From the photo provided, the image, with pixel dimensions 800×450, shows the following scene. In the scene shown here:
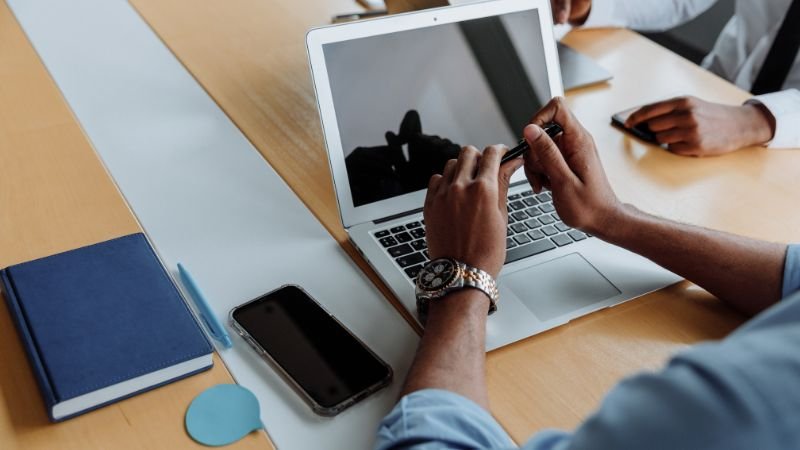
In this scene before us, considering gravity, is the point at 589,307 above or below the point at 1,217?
below

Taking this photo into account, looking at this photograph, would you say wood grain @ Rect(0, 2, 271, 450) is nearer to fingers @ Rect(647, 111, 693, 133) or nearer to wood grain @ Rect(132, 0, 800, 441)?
wood grain @ Rect(132, 0, 800, 441)


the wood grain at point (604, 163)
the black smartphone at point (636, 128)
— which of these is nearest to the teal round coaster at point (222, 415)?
the wood grain at point (604, 163)

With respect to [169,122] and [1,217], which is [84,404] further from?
[169,122]

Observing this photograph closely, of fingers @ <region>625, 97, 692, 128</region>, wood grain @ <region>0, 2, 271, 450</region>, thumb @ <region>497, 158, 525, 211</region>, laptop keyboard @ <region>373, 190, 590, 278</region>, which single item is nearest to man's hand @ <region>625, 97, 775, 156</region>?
fingers @ <region>625, 97, 692, 128</region>

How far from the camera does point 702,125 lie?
123cm

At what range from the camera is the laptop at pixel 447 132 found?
3.07 feet

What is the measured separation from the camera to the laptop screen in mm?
1003

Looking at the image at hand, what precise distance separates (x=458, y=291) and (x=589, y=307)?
0.19m

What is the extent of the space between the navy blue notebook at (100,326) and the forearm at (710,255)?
528 mm

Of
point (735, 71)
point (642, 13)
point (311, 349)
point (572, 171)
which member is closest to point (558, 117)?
point (572, 171)

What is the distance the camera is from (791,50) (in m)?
1.61

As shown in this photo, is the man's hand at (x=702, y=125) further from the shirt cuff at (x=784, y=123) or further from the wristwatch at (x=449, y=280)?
the wristwatch at (x=449, y=280)

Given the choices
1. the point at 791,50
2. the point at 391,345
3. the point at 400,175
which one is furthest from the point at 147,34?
the point at 791,50

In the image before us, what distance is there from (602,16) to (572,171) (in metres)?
0.73
